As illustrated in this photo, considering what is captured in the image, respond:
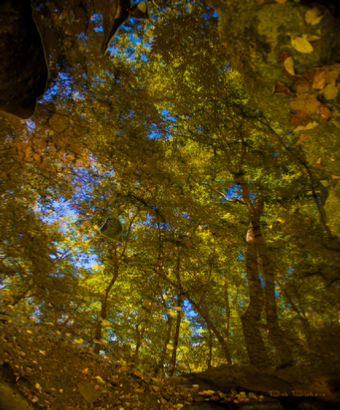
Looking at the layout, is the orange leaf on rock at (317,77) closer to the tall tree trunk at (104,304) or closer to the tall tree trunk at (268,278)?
the tall tree trunk at (268,278)

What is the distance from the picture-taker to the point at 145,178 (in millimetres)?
1754

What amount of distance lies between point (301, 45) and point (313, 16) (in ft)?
0.31

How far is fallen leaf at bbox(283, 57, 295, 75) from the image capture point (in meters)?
1.02

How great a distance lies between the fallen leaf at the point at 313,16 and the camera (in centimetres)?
90

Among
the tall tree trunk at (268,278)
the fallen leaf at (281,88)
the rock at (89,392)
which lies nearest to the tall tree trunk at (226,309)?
the tall tree trunk at (268,278)

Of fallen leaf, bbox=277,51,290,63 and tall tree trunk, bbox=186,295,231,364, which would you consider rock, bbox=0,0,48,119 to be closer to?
fallen leaf, bbox=277,51,290,63

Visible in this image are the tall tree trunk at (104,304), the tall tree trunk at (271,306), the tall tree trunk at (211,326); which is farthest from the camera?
→ the tall tree trunk at (104,304)

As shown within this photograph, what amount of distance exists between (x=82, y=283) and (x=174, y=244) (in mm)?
726

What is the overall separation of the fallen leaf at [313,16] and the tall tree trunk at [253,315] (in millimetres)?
1131

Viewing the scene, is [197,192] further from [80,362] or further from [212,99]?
[80,362]

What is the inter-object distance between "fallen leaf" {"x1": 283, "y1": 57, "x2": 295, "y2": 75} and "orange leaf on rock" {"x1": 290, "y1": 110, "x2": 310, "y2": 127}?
7.6 inches

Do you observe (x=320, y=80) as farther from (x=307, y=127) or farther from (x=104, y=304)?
(x=104, y=304)

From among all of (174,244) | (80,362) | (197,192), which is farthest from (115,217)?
(80,362)

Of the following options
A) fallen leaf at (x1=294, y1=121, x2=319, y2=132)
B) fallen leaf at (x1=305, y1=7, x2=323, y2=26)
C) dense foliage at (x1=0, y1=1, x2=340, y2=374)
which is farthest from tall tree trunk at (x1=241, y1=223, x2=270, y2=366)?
fallen leaf at (x1=305, y1=7, x2=323, y2=26)
